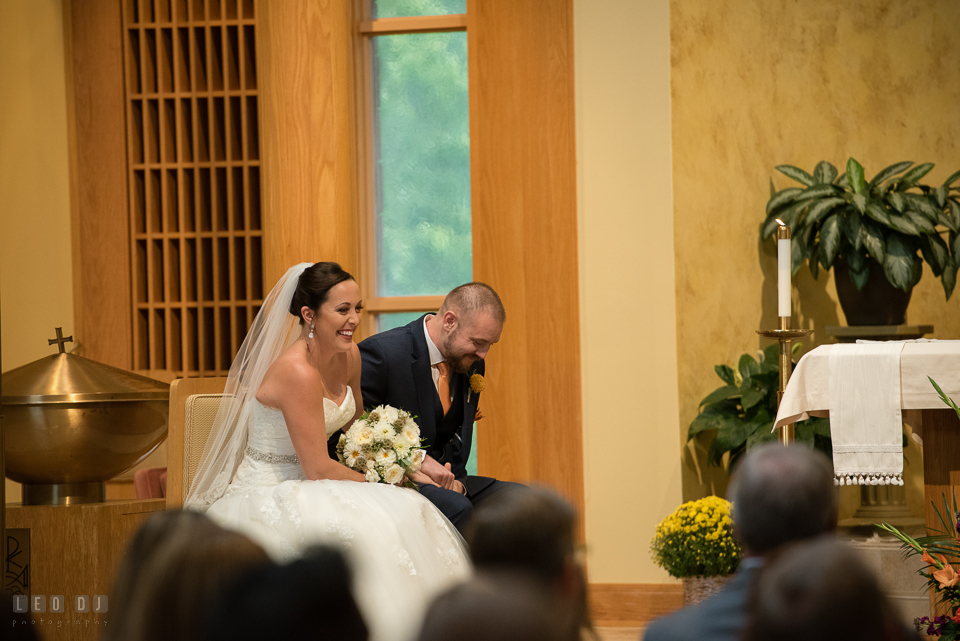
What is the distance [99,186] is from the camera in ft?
17.8

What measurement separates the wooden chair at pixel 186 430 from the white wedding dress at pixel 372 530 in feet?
0.83

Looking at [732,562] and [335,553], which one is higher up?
[335,553]

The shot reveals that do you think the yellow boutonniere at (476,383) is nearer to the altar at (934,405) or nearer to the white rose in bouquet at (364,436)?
the white rose in bouquet at (364,436)

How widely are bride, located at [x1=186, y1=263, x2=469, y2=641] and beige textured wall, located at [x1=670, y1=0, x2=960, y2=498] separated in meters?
2.07

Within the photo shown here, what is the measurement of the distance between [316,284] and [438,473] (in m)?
0.83

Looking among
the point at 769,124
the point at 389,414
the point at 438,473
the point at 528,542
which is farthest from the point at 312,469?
the point at 769,124

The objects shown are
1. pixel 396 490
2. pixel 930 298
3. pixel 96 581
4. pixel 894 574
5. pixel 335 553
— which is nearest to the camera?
pixel 335 553

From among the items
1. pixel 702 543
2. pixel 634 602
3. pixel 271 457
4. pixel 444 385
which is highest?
pixel 444 385

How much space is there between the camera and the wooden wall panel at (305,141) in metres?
4.61

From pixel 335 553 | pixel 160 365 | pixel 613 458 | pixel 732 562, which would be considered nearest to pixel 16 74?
pixel 160 365

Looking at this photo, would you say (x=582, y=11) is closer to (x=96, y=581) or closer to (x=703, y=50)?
(x=703, y=50)

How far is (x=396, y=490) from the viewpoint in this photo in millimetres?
3197

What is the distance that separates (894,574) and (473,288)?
2121mm

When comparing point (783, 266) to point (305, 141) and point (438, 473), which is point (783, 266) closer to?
point (438, 473)
